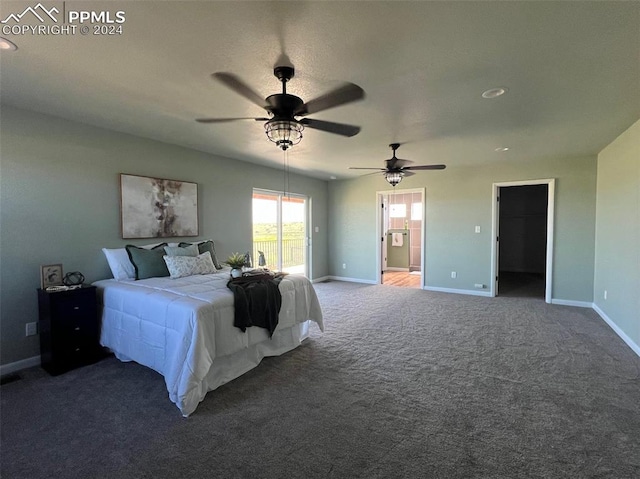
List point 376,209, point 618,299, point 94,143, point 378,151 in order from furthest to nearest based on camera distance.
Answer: point 376,209, point 378,151, point 618,299, point 94,143

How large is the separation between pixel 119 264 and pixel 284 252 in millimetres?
3466

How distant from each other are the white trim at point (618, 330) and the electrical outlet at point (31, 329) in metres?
6.27

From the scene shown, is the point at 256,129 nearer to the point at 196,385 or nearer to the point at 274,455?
the point at 196,385

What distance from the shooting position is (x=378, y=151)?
15.6ft

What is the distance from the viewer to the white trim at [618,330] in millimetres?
3331

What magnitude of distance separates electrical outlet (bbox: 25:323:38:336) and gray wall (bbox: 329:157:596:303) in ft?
18.9

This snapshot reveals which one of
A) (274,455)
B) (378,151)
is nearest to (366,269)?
(378,151)

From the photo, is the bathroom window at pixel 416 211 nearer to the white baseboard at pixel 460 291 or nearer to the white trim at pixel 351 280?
the white trim at pixel 351 280

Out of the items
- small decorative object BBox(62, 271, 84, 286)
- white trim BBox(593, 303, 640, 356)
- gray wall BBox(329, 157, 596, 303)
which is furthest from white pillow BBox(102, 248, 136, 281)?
white trim BBox(593, 303, 640, 356)

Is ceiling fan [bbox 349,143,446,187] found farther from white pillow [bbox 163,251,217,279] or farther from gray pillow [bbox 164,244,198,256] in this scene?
gray pillow [bbox 164,244,198,256]

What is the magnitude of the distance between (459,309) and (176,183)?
477 centimetres

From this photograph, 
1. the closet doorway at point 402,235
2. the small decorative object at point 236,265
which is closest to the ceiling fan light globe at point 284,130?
the small decorative object at point 236,265

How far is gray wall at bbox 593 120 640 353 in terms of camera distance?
343 cm

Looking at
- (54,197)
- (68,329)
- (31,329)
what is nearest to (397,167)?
(54,197)
